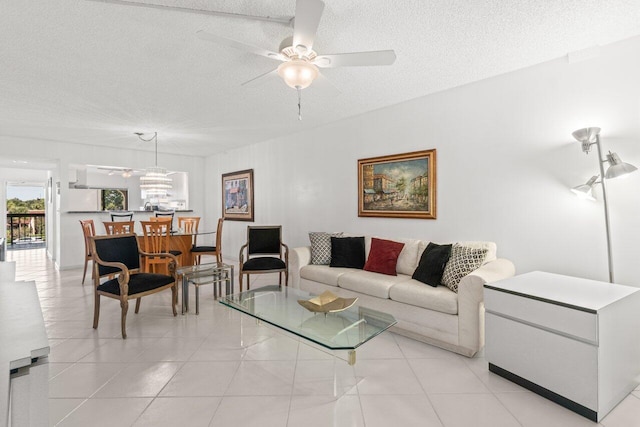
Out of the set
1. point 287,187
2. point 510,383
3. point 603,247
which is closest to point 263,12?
point 510,383

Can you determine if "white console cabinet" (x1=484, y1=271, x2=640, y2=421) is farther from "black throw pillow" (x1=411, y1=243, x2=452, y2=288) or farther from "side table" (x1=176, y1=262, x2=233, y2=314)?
"side table" (x1=176, y1=262, x2=233, y2=314)

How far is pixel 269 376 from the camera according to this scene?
2234 millimetres

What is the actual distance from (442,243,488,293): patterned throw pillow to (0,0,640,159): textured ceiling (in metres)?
1.76

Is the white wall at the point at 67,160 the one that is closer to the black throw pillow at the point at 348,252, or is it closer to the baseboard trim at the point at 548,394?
the black throw pillow at the point at 348,252

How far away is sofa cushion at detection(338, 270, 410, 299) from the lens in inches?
121

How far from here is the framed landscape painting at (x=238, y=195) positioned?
6.45 m

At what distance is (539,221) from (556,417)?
1697 millimetres

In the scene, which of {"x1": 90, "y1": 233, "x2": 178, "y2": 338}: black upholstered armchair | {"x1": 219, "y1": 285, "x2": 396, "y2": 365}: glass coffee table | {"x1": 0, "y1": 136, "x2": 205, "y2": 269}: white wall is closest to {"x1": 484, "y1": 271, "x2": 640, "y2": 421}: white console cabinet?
{"x1": 219, "y1": 285, "x2": 396, "y2": 365}: glass coffee table

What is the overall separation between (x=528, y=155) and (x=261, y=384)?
310 cm

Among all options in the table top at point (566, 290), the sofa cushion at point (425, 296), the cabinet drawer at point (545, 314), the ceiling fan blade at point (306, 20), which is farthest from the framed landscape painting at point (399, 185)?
the ceiling fan blade at point (306, 20)

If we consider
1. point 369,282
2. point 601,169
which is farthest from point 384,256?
point 601,169

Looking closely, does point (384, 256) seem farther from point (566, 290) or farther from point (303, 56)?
point (303, 56)

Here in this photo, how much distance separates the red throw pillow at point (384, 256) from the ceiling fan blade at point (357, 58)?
209 cm

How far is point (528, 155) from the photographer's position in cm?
294
